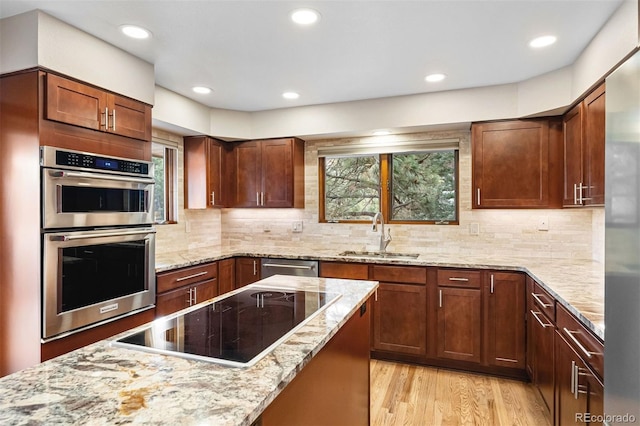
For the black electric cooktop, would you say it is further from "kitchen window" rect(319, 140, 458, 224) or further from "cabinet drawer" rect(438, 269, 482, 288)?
"kitchen window" rect(319, 140, 458, 224)

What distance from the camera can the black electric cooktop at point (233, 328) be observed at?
1.12 m

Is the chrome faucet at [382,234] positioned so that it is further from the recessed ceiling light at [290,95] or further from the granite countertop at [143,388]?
the granite countertop at [143,388]

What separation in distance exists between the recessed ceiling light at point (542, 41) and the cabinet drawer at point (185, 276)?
9.98ft

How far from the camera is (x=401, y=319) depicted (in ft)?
10.4

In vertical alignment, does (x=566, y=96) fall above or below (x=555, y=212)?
above

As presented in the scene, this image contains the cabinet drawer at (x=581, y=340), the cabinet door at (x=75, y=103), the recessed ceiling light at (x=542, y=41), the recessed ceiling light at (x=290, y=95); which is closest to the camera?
the cabinet drawer at (x=581, y=340)

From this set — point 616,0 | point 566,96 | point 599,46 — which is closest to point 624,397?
point 616,0

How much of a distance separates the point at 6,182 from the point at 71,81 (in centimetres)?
68

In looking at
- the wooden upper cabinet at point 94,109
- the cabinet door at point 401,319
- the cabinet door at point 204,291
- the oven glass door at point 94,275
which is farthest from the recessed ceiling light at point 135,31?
the cabinet door at point 401,319

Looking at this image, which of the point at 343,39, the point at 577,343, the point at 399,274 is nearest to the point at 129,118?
the point at 343,39

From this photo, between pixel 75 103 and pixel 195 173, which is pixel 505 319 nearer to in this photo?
pixel 195 173

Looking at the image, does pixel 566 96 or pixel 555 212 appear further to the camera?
pixel 555 212

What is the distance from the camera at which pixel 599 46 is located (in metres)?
2.16

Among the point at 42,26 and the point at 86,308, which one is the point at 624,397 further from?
the point at 42,26
